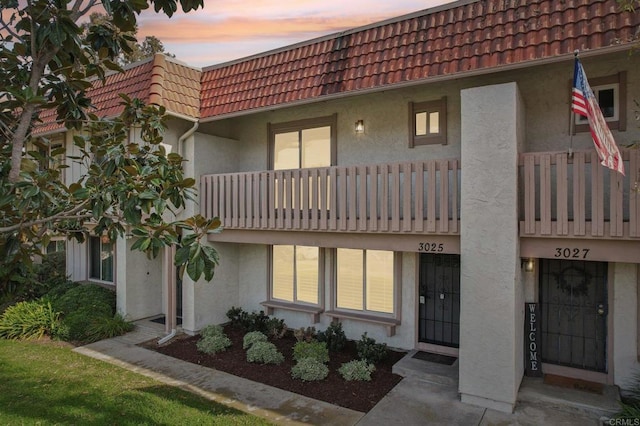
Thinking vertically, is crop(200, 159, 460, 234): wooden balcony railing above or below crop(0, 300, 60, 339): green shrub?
above

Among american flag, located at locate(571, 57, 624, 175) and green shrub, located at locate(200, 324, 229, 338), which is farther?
green shrub, located at locate(200, 324, 229, 338)

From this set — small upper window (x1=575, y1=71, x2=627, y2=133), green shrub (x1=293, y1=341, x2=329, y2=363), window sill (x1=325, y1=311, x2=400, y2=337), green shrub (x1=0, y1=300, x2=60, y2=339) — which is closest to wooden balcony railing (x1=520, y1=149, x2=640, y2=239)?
small upper window (x1=575, y1=71, x2=627, y2=133)

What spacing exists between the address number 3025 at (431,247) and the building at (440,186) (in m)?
0.03

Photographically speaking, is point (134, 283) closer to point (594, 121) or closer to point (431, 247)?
point (431, 247)

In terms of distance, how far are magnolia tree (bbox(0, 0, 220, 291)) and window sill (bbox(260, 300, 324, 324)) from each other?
5.89m

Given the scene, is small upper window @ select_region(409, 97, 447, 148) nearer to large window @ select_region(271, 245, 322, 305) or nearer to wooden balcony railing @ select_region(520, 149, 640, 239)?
wooden balcony railing @ select_region(520, 149, 640, 239)

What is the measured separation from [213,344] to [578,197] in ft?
24.5

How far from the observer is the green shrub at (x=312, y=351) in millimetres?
7895

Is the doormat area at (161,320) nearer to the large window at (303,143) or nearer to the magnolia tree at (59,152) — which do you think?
the large window at (303,143)

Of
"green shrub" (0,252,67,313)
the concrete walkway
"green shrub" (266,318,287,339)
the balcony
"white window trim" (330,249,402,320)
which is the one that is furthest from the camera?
"green shrub" (266,318,287,339)

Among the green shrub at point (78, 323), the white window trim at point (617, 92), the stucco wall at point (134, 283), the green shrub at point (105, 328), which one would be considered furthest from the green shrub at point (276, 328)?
the white window trim at point (617, 92)

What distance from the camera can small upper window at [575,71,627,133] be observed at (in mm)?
6422

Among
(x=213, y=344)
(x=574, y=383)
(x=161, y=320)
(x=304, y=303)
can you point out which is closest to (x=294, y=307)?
(x=304, y=303)

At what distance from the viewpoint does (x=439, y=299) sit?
27.1 feet
